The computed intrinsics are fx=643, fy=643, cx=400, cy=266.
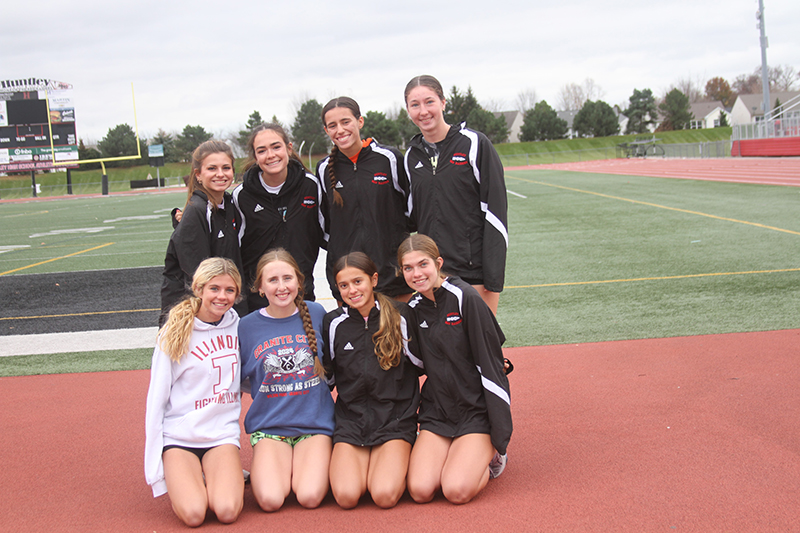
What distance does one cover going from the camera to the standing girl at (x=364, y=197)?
156 inches

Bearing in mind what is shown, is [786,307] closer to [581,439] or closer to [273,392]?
[581,439]

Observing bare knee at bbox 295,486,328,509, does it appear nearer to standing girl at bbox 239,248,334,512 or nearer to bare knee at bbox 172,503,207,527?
standing girl at bbox 239,248,334,512

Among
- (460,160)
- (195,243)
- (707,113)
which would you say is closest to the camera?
(460,160)

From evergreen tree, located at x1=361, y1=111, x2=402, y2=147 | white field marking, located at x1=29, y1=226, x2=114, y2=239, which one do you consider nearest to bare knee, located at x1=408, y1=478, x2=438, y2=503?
white field marking, located at x1=29, y1=226, x2=114, y2=239

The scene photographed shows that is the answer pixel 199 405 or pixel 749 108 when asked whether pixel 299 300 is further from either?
pixel 749 108

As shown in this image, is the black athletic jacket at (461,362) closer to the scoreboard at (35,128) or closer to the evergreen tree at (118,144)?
the scoreboard at (35,128)

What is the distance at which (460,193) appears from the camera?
12.2 feet

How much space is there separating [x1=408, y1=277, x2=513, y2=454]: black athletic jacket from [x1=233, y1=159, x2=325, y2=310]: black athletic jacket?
101cm

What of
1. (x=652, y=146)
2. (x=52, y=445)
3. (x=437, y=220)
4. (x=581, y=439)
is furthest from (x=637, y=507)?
(x=652, y=146)

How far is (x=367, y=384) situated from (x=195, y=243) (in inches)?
53.8

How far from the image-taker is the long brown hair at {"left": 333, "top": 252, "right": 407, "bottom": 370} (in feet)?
11.5

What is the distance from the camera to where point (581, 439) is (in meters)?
3.92

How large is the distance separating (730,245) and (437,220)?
818 cm

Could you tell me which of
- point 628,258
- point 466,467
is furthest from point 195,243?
point 628,258
